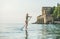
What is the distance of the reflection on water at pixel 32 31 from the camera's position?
2426 millimetres

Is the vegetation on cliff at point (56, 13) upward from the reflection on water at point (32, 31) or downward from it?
upward

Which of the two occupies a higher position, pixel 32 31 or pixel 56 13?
pixel 56 13

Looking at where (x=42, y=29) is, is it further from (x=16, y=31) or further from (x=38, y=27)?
(x=16, y=31)

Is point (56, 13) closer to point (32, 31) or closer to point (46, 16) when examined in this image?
point (46, 16)

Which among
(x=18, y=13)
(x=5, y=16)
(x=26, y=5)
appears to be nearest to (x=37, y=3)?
(x=26, y=5)

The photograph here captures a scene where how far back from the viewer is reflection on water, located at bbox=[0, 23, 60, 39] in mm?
2426

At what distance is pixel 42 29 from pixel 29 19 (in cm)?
25

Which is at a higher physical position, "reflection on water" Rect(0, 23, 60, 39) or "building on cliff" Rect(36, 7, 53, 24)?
"building on cliff" Rect(36, 7, 53, 24)

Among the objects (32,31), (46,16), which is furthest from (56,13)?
(32,31)

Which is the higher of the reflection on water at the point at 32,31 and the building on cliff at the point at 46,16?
the building on cliff at the point at 46,16

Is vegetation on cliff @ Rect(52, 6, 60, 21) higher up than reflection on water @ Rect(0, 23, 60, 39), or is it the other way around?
vegetation on cliff @ Rect(52, 6, 60, 21)

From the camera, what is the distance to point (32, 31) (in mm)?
2465

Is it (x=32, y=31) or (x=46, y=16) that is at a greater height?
(x=46, y=16)

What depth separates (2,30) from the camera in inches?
95.4
